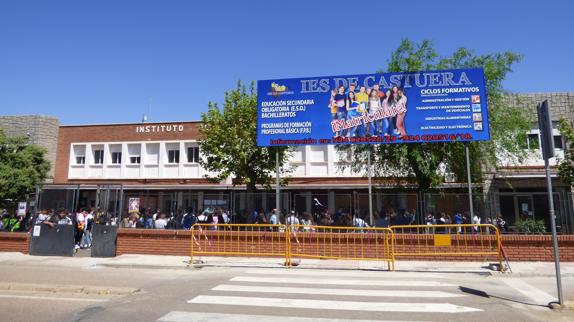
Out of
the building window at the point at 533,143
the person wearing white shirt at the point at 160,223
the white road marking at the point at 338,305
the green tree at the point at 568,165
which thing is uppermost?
the building window at the point at 533,143

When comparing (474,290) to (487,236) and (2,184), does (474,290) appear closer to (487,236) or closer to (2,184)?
(487,236)

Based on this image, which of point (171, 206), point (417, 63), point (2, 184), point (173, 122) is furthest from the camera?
point (173, 122)

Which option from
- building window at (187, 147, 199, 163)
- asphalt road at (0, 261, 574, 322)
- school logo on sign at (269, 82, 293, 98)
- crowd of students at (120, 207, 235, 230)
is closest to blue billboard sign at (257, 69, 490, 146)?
school logo on sign at (269, 82, 293, 98)

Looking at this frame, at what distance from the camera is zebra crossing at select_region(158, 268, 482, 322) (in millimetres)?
6605

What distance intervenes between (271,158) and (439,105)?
887 centimetres

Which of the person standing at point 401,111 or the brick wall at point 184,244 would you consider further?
the person standing at point 401,111

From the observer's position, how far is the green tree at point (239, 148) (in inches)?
807

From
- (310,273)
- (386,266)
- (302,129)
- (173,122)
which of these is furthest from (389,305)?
(173,122)

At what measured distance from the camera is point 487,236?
1255 cm

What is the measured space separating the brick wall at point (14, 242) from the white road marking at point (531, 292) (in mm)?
16102

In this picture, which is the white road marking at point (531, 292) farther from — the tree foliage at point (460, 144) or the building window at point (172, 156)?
the building window at point (172, 156)

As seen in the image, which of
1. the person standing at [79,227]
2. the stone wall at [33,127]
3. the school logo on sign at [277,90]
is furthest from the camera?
the stone wall at [33,127]

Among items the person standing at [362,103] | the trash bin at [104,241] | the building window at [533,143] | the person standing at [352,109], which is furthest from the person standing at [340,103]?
the building window at [533,143]

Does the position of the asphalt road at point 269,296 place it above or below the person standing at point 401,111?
below
